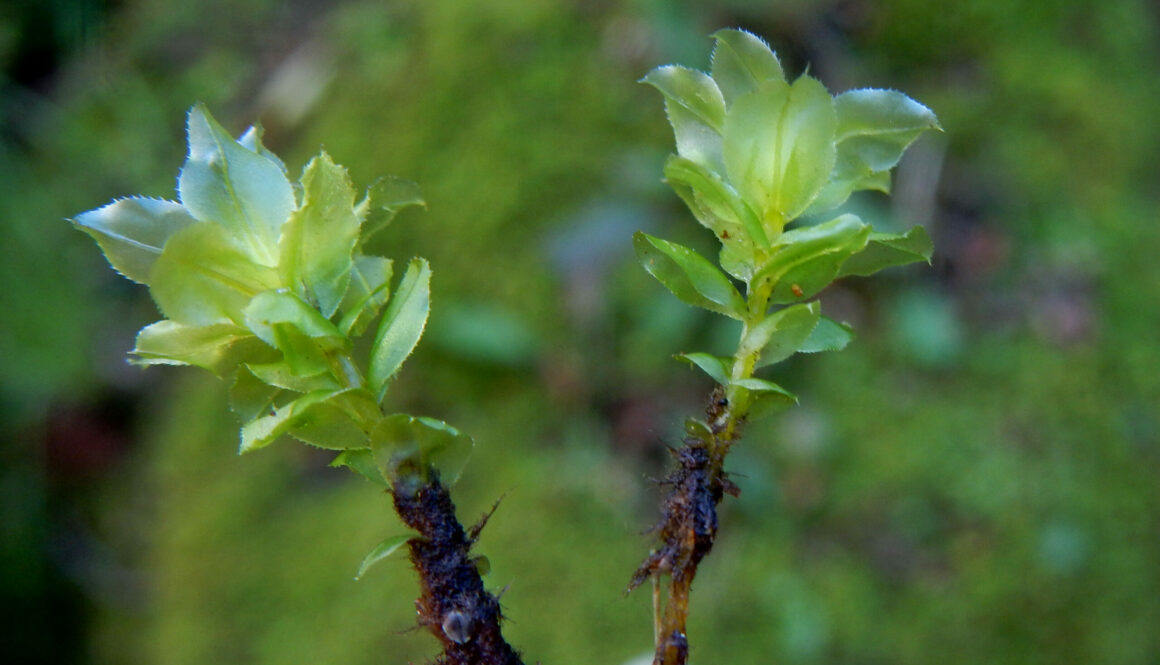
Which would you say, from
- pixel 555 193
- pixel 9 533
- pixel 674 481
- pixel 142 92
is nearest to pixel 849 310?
pixel 555 193

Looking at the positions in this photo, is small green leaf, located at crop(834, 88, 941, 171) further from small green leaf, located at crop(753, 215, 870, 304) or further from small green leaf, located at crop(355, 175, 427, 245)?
small green leaf, located at crop(355, 175, 427, 245)

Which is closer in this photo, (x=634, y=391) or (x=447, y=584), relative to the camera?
(x=447, y=584)

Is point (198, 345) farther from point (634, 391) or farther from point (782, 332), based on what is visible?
point (634, 391)

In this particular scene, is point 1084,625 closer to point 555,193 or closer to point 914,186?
point 914,186

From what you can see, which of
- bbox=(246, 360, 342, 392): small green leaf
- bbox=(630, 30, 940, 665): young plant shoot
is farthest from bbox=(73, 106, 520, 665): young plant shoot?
bbox=(630, 30, 940, 665): young plant shoot

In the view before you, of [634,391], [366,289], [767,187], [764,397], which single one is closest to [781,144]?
[767,187]

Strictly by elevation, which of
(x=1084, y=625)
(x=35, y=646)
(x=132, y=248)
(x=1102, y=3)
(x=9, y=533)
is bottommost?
(x=35, y=646)

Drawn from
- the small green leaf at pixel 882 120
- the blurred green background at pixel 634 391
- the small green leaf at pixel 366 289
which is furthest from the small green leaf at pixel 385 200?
the blurred green background at pixel 634 391
